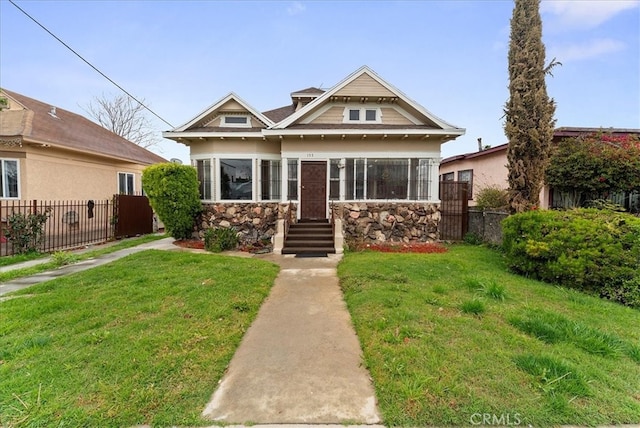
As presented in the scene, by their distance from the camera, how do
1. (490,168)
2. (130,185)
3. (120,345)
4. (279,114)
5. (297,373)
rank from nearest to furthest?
(297,373) < (120,345) < (279,114) < (490,168) < (130,185)

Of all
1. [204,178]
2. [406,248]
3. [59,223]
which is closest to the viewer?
[406,248]

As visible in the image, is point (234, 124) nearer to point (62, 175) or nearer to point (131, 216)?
point (131, 216)

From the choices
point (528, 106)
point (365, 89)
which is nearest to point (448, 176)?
point (528, 106)

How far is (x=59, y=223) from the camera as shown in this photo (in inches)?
469

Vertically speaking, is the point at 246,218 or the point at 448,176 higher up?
the point at 448,176

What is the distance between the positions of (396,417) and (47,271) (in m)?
8.88

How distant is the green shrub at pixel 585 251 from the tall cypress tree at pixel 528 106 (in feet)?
7.55

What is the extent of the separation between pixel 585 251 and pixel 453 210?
21.3 feet

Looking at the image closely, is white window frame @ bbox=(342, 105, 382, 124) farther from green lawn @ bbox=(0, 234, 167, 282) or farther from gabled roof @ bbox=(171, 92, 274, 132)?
green lawn @ bbox=(0, 234, 167, 282)

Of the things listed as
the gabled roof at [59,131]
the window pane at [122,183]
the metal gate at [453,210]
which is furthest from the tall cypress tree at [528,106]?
the window pane at [122,183]

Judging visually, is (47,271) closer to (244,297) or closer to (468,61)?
(244,297)

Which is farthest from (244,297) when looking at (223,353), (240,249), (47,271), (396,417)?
(47,271)

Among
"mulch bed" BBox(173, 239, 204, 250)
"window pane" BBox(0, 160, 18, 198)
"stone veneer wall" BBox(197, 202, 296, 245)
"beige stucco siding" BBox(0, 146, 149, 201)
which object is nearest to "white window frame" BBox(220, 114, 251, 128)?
"stone veneer wall" BBox(197, 202, 296, 245)
